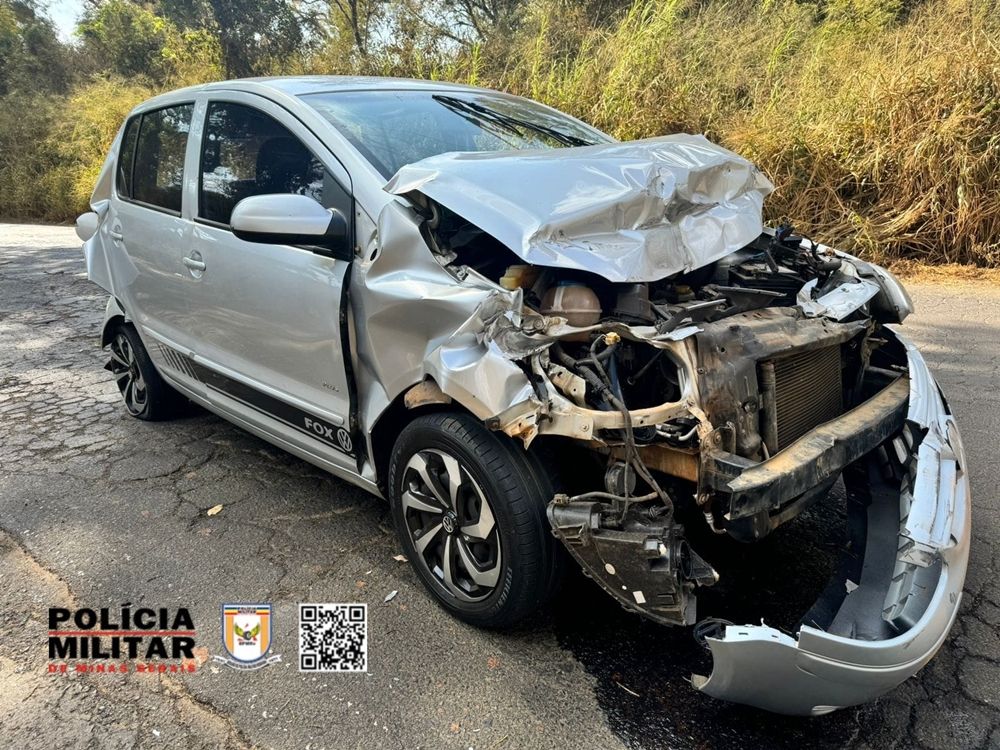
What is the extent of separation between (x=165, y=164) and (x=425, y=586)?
257 cm

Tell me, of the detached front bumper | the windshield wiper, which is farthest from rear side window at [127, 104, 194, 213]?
the detached front bumper

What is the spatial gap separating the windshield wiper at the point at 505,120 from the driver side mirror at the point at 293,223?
1122 millimetres

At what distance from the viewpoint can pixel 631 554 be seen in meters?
1.88

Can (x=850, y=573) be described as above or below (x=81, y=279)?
above

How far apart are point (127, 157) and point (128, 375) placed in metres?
1.29

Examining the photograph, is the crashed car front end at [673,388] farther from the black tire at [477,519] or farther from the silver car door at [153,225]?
the silver car door at [153,225]

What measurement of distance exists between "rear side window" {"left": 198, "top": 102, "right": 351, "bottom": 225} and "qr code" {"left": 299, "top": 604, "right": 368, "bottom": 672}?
144 centimetres

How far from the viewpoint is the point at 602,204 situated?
7.54ft

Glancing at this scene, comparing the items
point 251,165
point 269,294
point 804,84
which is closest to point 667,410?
point 269,294

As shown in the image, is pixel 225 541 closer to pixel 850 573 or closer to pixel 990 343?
pixel 850 573

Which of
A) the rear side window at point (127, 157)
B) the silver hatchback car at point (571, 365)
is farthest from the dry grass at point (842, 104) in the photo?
the rear side window at point (127, 157)

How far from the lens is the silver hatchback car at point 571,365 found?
1.92 m

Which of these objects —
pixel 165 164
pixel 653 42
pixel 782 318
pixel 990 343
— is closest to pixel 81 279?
pixel 165 164

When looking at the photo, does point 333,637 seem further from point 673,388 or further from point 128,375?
point 128,375
